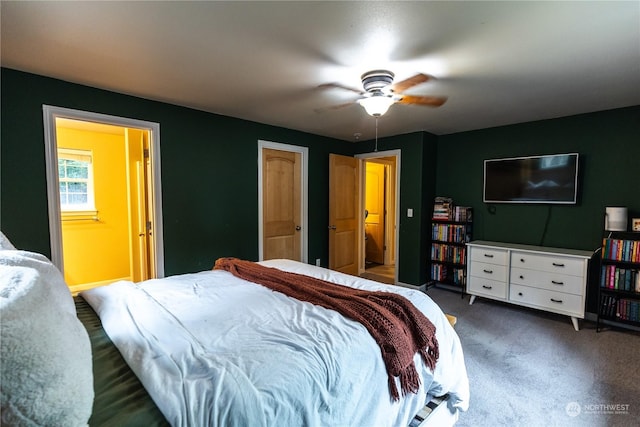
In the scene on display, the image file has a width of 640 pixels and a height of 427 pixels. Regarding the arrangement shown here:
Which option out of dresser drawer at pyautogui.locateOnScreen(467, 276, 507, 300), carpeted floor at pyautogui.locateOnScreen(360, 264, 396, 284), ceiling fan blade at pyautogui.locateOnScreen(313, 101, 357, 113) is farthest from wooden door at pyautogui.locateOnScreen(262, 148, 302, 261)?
dresser drawer at pyautogui.locateOnScreen(467, 276, 507, 300)

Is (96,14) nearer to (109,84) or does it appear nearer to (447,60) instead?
(109,84)

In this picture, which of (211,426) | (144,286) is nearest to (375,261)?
(144,286)

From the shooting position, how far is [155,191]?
2945mm

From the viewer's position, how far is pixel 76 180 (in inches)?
161

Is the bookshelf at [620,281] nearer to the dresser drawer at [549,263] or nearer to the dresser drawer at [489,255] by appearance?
the dresser drawer at [549,263]

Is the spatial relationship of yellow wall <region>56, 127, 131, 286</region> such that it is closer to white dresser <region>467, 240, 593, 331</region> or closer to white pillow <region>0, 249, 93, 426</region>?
white pillow <region>0, 249, 93, 426</region>

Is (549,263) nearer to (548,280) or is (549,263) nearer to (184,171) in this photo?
(548,280)

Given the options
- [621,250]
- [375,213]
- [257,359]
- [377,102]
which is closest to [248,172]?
[377,102]

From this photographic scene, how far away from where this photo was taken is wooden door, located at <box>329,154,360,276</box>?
4492 mm

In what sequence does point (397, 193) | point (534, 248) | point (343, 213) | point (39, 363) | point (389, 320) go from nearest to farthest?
point (39, 363) → point (389, 320) → point (534, 248) → point (397, 193) → point (343, 213)

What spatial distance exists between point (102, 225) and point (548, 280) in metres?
5.67

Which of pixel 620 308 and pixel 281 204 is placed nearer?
pixel 620 308

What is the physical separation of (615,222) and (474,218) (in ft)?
4.75

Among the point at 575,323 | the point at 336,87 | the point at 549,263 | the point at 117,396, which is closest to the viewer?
the point at 117,396
